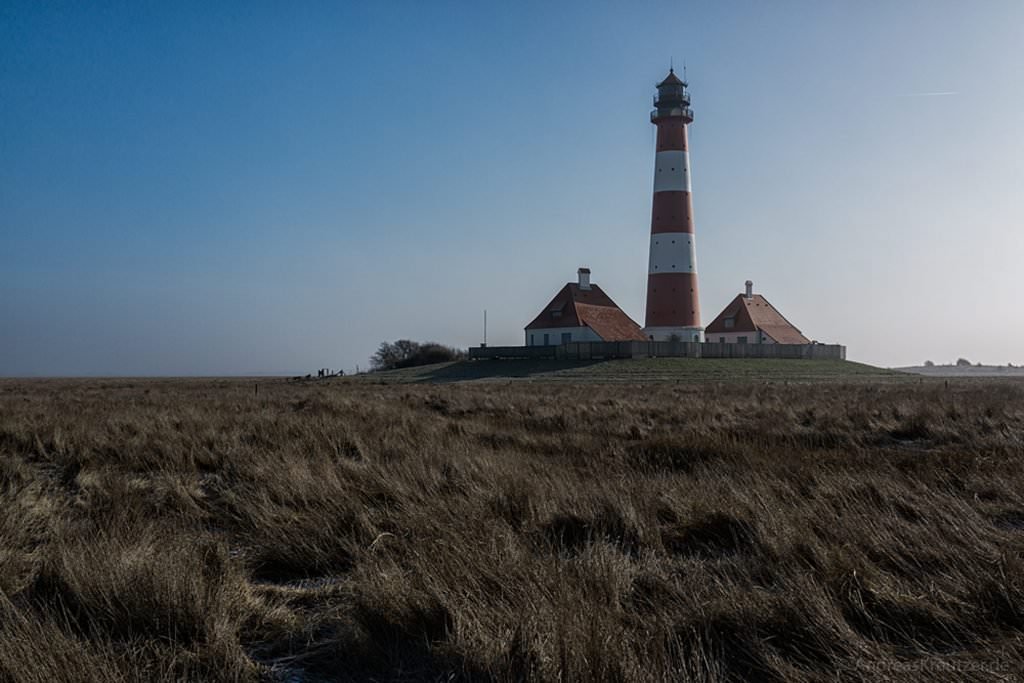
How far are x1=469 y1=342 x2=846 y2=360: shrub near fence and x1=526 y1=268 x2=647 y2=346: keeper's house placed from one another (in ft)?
15.9

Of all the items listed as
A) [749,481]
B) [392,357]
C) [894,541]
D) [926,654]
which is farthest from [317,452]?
[392,357]

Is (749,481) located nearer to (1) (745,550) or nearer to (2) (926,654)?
(1) (745,550)

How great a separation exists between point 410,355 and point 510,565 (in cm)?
6580

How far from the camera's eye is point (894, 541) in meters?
4.96

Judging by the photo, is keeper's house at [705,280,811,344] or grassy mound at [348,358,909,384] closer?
grassy mound at [348,358,909,384]

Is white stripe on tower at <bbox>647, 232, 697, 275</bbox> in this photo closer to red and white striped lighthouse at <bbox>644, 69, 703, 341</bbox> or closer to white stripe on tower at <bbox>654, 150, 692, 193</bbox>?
red and white striped lighthouse at <bbox>644, 69, 703, 341</bbox>

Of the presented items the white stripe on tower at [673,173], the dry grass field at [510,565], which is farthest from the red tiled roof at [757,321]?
the dry grass field at [510,565]

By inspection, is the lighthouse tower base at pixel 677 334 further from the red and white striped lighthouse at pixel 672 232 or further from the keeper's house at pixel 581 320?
the keeper's house at pixel 581 320

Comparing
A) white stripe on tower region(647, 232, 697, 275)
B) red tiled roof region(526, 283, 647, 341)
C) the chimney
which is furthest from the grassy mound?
the chimney

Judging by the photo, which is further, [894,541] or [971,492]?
[971,492]

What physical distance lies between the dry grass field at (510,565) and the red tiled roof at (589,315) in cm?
5237

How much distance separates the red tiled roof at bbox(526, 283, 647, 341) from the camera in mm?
61872

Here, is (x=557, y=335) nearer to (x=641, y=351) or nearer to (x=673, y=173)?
(x=641, y=351)

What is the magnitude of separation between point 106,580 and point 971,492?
22.8 ft
